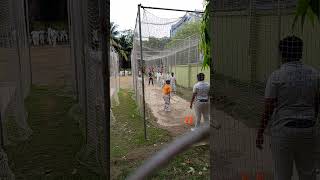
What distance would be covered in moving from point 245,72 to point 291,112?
1.42ft

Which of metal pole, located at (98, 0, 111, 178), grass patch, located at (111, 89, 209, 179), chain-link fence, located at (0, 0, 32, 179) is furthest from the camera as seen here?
grass patch, located at (111, 89, 209, 179)

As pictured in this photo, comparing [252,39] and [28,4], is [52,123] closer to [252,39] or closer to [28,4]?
[28,4]

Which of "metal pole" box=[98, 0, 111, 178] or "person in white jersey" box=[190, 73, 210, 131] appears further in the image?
"person in white jersey" box=[190, 73, 210, 131]

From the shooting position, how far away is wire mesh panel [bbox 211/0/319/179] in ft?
8.65

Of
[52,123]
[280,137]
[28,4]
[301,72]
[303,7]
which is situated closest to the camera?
[303,7]

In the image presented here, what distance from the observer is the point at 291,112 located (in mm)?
2887

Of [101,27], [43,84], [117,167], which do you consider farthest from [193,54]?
[101,27]

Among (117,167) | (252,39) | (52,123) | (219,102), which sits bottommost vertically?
(117,167)

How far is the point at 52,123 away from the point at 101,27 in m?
3.13

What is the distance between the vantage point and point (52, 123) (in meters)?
5.92

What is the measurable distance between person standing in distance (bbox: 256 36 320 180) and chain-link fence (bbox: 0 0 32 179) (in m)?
2.34

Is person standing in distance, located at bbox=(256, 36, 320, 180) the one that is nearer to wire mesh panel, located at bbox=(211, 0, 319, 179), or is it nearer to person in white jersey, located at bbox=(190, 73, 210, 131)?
wire mesh panel, located at bbox=(211, 0, 319, 179)

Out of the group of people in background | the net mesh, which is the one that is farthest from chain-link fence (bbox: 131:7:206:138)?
the group of people in background

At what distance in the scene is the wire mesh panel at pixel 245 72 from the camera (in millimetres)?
2637
